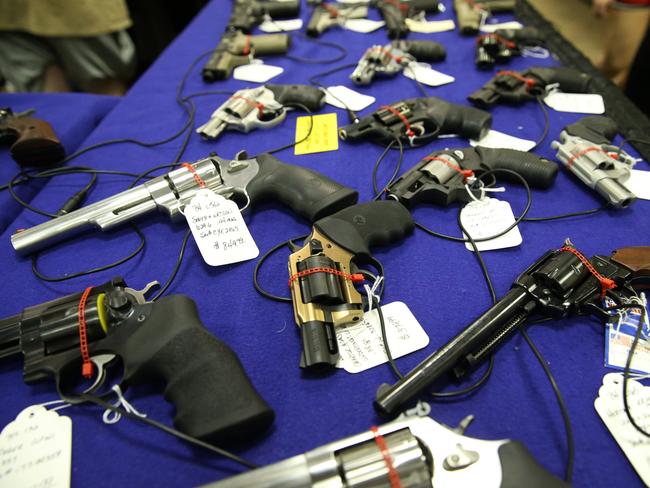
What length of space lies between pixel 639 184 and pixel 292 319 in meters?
1.08

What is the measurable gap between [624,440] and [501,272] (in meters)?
0.40

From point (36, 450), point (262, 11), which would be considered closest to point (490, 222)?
point (36, 450)

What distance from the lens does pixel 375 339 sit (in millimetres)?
869

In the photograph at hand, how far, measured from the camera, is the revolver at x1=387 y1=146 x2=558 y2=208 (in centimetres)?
115

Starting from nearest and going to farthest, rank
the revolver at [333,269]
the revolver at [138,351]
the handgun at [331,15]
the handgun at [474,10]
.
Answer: the revolver at [138,351]
the revolver at [333,269]
the handgun at [474,10]
the handgun at [331,15]

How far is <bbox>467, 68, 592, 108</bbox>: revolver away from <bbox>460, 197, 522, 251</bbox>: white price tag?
57 cm

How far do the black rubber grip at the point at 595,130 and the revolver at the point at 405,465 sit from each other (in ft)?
3.36

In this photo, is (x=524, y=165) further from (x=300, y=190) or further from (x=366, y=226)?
(x=300, y=190)

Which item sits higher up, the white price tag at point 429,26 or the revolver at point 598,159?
the white price tag at point 429,26

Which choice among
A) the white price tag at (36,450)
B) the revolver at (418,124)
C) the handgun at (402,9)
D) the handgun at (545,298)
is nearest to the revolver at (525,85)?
the revolver at (418,124)

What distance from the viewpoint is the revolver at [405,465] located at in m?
0.60

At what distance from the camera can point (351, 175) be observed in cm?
131

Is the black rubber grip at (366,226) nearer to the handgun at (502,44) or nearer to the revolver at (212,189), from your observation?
the revolver at (212,189)

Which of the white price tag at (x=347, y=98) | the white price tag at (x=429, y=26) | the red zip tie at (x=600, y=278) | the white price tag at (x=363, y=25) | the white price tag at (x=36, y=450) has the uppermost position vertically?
the white price tag at (x=429, y=26)
